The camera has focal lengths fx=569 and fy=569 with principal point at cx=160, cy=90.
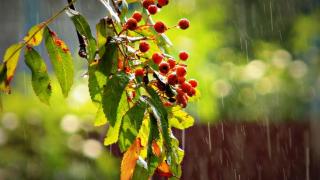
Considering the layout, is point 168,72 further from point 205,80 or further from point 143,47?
point 205,80

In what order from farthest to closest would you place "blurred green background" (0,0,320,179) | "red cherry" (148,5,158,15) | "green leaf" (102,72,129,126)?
"blurred green background" (0,0,320,179), "red cherry" (148,5,158,15), "green leaf" (102,72,129,126)

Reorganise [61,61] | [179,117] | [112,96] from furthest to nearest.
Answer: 1. [179,117]
2. [61,61]
3. [112,96]

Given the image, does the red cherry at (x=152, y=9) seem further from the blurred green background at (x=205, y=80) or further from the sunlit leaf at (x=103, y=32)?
the blurred green background at (x=205, y=80)

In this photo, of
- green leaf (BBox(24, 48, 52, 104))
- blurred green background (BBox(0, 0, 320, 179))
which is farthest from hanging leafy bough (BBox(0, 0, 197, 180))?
blurred green background (BBox(0, 0, 320, 179))

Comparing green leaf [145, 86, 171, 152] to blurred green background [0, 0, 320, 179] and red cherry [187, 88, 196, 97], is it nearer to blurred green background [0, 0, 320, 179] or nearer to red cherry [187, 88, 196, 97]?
red cherry [187, 88, 196, 97]

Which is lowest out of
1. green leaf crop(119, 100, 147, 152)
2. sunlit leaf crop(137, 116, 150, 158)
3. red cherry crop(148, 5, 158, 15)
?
sunlit leaf crop(137, 116, 150, 158)

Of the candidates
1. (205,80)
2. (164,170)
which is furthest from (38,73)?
(205,80)

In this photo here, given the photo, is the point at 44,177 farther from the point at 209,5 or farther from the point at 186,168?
the point at 209,5
